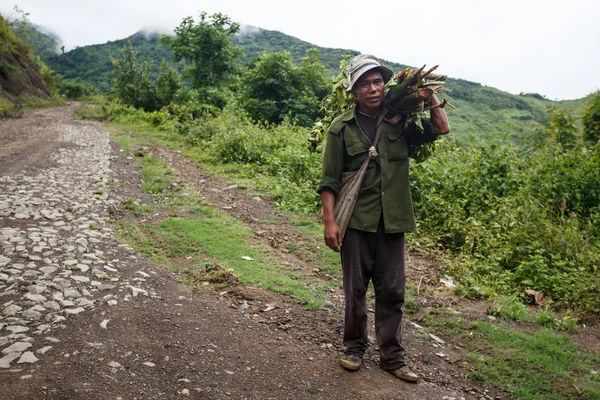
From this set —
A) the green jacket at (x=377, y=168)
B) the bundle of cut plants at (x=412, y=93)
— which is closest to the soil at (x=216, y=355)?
the green jacket at (x=377, y=168)

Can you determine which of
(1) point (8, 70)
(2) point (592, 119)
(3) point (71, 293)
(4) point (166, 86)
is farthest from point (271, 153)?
(1) point (8, 70)

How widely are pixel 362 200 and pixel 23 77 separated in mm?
29665

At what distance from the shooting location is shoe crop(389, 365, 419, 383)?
3.35m

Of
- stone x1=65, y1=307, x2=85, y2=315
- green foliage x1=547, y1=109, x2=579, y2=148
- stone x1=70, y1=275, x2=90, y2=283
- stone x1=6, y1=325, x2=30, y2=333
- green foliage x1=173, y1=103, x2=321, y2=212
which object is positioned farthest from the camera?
green foliage x1=547, y1=109, x2=579, y2=148

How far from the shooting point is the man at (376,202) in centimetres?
334

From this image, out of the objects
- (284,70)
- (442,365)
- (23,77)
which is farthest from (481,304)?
(23,77)

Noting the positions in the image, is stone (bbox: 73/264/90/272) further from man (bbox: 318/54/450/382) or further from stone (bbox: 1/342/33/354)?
man (bbox: 318/54/450/382)

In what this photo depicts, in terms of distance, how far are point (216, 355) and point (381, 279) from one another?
129 cm

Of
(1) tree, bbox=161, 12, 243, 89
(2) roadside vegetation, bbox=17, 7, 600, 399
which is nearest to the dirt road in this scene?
(2) roadside vegetation, bbox=17, 7, 600, 399

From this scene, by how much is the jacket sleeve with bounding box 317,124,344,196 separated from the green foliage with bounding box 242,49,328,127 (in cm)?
1290

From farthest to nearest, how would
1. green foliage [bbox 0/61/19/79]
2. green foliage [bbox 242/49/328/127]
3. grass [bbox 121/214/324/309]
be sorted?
green foliage [bbox 0/61/19/79], green foliage [bbox 242/49/328/127], grass [bbox 121/214/324/309]

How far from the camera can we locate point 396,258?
3.41 metres

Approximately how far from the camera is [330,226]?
3.36 meters

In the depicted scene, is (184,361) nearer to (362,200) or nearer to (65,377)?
(65,377)
